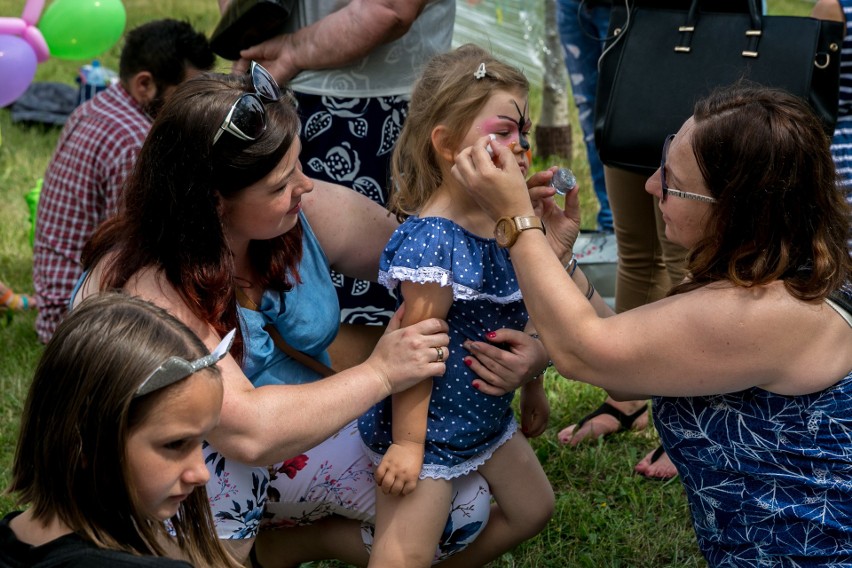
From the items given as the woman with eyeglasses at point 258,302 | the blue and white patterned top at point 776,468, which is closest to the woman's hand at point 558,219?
the woman with eyeglasses at point 258,302

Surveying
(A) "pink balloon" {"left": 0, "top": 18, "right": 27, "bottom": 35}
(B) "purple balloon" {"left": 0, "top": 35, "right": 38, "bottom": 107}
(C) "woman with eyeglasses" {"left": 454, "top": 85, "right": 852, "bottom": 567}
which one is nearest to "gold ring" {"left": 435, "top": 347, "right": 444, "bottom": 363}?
(C) "woman with eyeglasses" {"left": 454, "top": 85, "right": 852, "bottom": 567}

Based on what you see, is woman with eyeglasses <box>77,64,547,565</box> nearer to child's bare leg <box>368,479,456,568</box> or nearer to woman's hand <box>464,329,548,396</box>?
woman's hand <box>464,329,548,396</box>

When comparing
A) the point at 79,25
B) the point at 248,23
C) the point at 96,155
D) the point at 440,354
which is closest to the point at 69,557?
the point at 440,354

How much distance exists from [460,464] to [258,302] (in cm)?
Answer: 60

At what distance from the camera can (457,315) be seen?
2473 mm

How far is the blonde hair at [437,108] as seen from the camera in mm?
2480

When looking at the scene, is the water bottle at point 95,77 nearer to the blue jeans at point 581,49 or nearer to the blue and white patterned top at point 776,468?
the blue jeans at point 581,49

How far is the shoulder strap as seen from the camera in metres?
2.45

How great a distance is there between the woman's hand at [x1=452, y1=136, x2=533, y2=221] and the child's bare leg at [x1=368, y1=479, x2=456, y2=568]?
667 mm

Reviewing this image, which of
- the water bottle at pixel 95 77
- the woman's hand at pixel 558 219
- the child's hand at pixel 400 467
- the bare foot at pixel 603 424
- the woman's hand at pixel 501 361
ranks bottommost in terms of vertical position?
the water bottle at pixel 95 77

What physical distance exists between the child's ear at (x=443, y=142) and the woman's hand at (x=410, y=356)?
410 millimetres

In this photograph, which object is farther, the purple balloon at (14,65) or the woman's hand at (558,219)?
the purple balloon at (14,65)

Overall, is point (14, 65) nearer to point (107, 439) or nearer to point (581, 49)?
point (581, 49)

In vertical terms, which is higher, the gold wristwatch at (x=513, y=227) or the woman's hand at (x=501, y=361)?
the gold wristwatch at (x=513, y=227)
